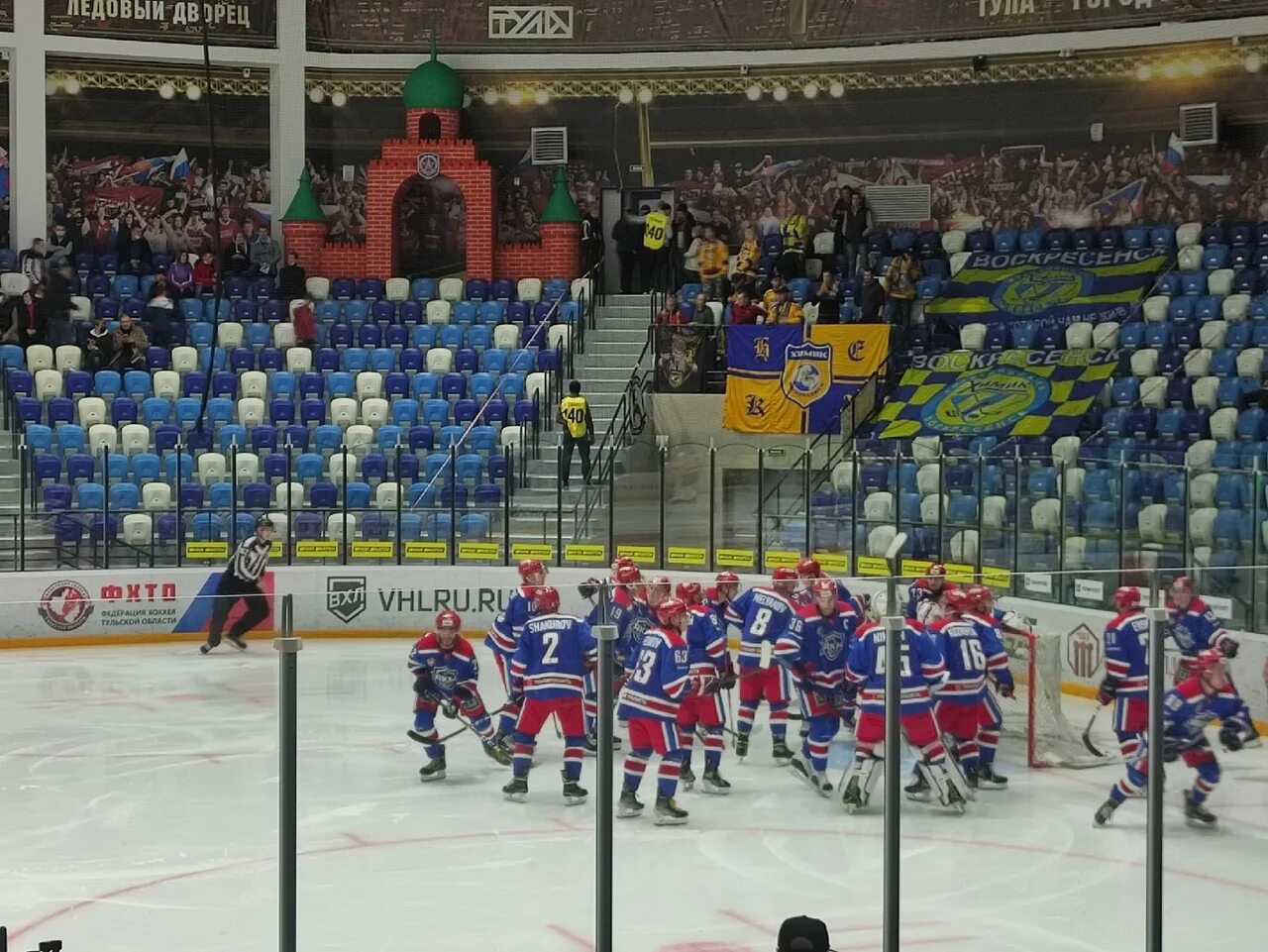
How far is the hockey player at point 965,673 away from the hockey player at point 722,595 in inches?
73.9

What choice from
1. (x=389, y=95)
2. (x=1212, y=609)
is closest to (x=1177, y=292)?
(x=389, y=95)

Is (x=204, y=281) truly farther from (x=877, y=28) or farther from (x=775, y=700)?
(x=775, y=700)

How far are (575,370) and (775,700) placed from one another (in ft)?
43.6

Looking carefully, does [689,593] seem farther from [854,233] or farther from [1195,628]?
[854,233]

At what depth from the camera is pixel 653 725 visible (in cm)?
628

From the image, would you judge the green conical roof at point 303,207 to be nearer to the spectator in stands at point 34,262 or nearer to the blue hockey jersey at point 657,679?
the spectator in stands at point 34,262

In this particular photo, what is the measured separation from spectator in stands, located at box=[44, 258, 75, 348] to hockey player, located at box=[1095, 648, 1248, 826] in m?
17.5

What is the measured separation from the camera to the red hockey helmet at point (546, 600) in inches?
256

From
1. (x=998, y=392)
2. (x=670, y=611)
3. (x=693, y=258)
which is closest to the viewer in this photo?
(x=670, y=611)

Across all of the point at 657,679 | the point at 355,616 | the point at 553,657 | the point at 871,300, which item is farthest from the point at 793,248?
the point at 355,616

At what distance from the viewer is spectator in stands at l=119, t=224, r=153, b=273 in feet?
76.2

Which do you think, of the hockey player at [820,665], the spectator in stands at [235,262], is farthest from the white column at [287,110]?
the hockey player at [820,665]

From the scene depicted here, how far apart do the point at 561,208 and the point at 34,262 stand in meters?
6.62

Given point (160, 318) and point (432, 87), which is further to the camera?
point (432, 87)
